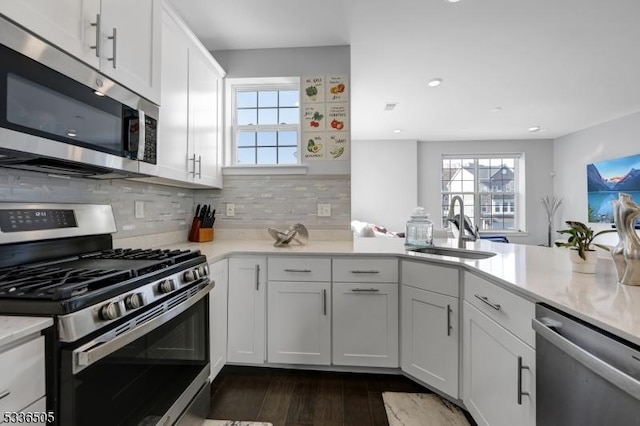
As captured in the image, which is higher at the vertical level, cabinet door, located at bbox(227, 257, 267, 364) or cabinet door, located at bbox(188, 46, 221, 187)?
cabinet door, located at bbox(188, 46, 221, 187)

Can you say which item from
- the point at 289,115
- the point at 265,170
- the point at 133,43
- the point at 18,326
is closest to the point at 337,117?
the point at 289,115

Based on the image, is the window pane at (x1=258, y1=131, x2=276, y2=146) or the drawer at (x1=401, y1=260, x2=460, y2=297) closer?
the drawer at (x1=401, y1=260, x2=460, y2=297)

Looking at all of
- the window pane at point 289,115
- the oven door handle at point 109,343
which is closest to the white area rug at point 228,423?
the oven door handle at point 109,343

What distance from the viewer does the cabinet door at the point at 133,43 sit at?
4.06 feet

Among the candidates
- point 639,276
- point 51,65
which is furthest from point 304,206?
point 639,276

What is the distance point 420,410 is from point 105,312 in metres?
1.64

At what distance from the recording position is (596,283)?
114 cm

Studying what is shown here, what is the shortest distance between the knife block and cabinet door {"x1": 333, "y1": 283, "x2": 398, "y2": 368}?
3.74 feet

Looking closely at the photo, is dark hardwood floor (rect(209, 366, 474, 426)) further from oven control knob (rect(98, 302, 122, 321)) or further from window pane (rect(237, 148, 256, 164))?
window pane (rect(237, 148, 256, 164))

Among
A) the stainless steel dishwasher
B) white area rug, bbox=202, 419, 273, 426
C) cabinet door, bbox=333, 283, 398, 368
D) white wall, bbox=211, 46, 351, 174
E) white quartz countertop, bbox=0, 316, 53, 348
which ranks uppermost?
white wall, bbox=211, 46, 351, 174

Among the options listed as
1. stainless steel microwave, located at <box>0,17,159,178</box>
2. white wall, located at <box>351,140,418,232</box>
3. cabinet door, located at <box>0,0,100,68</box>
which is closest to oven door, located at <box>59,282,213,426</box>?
stainless steel microwave, located at <box>0,17,159,178</box>

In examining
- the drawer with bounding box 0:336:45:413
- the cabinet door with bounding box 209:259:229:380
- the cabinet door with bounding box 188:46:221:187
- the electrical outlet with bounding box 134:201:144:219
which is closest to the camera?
the drawer with bounding box 0:336:45:413

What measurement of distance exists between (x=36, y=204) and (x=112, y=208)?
1.54 feet

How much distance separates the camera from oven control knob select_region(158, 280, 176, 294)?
3.79 feet
